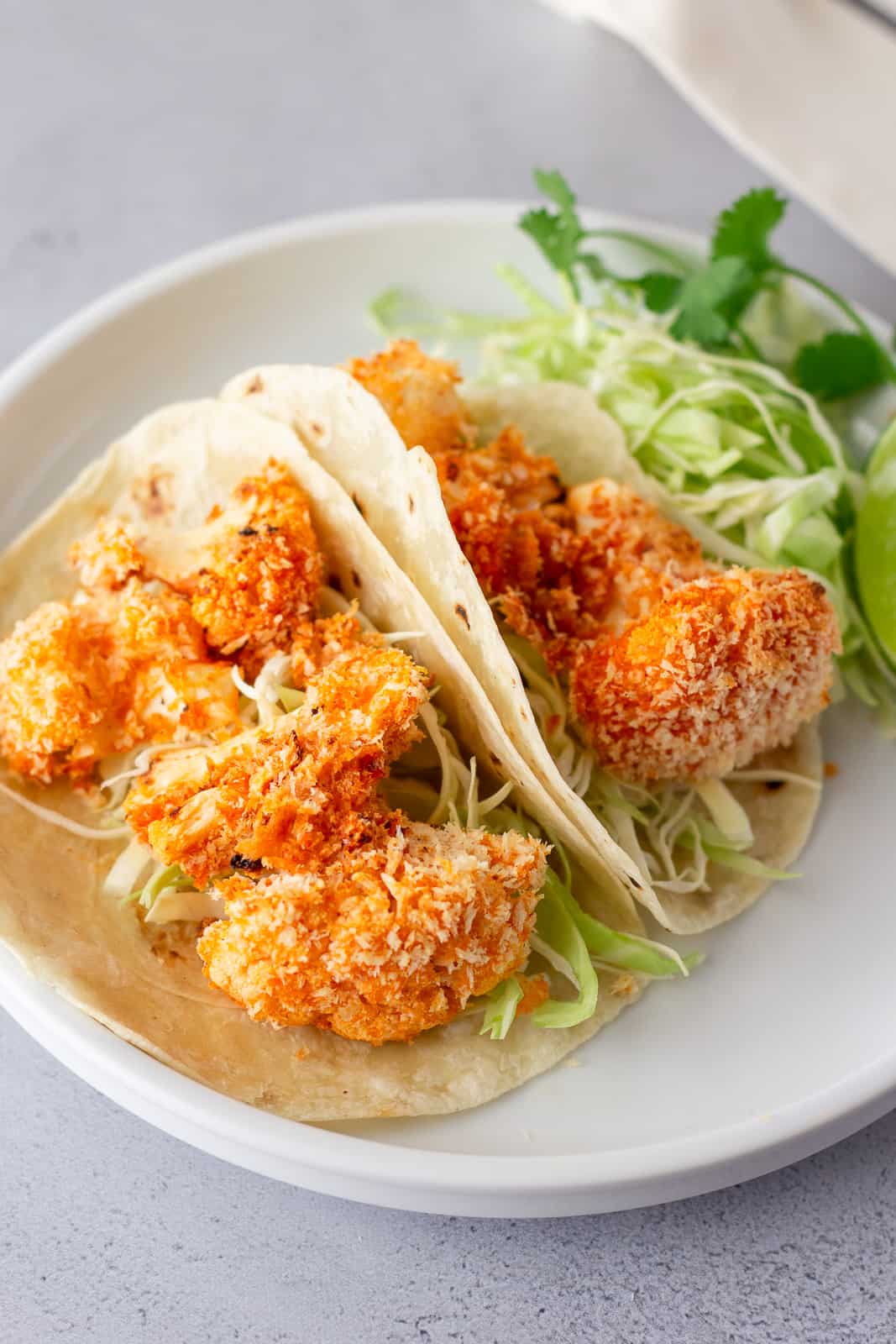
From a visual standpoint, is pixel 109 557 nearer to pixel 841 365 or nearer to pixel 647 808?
pixel 647 808

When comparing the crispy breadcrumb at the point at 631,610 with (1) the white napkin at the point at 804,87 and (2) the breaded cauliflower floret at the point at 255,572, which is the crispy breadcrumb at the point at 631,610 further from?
(1) the white napkin at the point at 804,87

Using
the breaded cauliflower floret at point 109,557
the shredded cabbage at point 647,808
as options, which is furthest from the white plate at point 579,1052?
the breaded cauliflower floret at point 109,557

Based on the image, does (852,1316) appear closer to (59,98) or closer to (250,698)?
(250,698)

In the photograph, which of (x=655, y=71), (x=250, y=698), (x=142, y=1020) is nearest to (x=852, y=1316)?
(x=142, y=1020)

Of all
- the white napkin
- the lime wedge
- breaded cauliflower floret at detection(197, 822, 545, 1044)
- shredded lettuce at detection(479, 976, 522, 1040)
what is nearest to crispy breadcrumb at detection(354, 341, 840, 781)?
the lime wedge

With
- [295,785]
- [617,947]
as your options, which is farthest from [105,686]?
[617,947]

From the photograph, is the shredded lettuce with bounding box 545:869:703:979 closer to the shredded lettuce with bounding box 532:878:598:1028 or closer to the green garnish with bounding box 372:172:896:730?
the shredded lettuce with bounding box 532:878:598:1028
